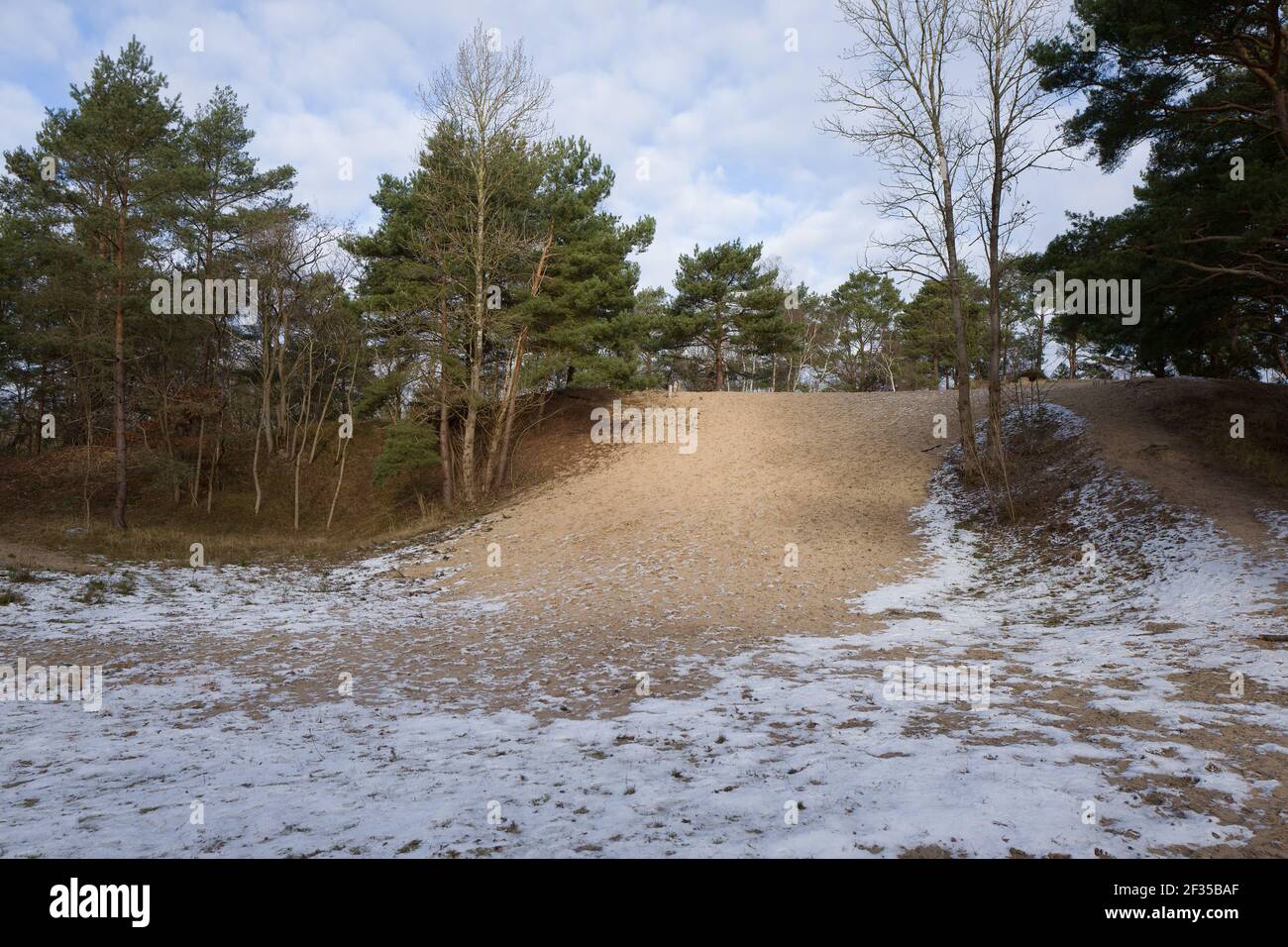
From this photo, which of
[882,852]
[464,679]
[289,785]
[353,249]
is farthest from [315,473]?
[882,852]

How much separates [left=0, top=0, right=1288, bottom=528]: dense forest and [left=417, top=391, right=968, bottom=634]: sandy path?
362 centimetres

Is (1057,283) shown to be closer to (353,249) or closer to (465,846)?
(465,846)

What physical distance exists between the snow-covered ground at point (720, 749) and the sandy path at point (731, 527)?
284 cm

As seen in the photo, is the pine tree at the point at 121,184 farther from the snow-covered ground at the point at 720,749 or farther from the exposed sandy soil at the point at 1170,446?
the exposed sandy soil at the point at 1170,446

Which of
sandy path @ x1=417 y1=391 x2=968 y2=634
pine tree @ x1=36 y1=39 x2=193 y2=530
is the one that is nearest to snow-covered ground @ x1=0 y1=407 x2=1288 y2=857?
sandy path @ x1=417 y1=391 x2=968 y2=634

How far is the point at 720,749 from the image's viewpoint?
5121mm

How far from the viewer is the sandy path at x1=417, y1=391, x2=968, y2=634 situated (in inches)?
466

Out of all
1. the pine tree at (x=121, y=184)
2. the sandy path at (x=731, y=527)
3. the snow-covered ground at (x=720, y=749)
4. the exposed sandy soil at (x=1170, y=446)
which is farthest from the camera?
the pine tree at (x=121, y=184)

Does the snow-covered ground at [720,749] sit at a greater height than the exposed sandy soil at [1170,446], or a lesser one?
lesser

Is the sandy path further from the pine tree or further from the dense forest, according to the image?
the pine tree

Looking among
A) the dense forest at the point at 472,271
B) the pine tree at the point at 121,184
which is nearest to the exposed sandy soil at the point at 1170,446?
the dense forest at the point at 472,271

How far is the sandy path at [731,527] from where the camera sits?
11.8 m

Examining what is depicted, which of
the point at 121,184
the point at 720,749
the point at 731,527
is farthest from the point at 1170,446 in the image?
the point at 121,184
